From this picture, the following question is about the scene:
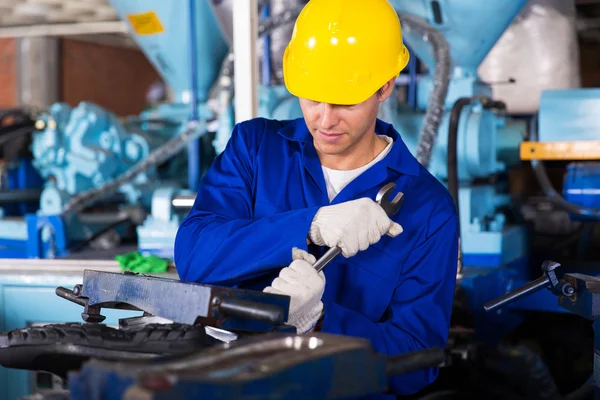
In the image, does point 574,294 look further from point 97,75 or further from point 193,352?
point 97,75

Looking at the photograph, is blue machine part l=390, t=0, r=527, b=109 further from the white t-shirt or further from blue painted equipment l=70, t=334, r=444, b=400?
blue painted equipment l=70, t=334, r=444, b=400

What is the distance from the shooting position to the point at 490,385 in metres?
2.58

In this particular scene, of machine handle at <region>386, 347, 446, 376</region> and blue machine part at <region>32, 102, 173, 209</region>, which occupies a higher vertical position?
blue machine part at <region>32, 102, 173, 209</region>

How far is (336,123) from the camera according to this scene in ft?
4.54

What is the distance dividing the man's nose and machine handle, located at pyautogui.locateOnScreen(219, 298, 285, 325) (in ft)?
1.57

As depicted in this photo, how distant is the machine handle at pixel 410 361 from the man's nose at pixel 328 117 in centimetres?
54

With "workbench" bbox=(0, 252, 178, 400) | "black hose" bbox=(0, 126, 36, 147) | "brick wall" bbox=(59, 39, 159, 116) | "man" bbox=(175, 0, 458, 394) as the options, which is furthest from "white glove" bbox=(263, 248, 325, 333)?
"brick wall" bbox=(59, 39, 159, 116)

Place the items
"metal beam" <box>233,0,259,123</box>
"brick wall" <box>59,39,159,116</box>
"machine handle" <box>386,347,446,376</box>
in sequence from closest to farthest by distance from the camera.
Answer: "machine handle" <box>386,347,446,376</box>
"metal beam" <box>233,0,259,123</box>
"brick wall" <box>59,39,159,116</box>

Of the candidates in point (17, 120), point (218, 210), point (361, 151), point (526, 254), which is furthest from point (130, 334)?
point (17, 120)

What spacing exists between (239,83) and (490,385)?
4.30 ft

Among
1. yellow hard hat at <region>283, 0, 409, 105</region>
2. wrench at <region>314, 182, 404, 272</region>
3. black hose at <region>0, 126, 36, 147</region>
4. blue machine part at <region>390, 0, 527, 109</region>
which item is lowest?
wrench at <region>314, 182, 404, 272</region>

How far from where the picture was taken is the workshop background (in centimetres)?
234

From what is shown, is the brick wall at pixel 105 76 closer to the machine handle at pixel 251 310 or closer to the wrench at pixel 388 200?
the wrench at pixel 388 200

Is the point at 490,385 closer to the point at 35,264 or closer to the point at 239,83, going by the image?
the point at 239,83
